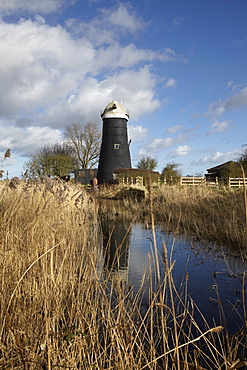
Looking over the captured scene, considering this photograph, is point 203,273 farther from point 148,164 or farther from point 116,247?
point 148,164

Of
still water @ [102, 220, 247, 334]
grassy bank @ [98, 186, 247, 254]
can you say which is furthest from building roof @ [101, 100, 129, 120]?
still water @ [102, 220, 247, 334]

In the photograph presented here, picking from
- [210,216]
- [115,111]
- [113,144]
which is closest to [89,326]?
[210,216]

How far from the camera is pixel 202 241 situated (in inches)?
295

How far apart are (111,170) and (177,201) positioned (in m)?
14.5

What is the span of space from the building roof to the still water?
738 inches

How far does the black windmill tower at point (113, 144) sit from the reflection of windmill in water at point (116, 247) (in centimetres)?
1427

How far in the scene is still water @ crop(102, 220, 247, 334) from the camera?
342 centimetres

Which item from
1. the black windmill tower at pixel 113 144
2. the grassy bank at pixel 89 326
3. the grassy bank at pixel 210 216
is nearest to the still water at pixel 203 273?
the grassy bank at pixel 89 326

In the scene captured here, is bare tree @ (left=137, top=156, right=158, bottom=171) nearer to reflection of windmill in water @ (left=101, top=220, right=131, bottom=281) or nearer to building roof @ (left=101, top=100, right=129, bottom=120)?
building roof @ (left=101, top=100, right=129, bottom=120)

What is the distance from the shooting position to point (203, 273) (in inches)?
196

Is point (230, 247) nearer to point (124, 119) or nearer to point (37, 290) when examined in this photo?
point (37, 290)

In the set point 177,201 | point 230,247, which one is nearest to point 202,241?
point 230,247

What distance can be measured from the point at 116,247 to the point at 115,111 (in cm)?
2119

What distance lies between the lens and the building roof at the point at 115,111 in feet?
83.4
